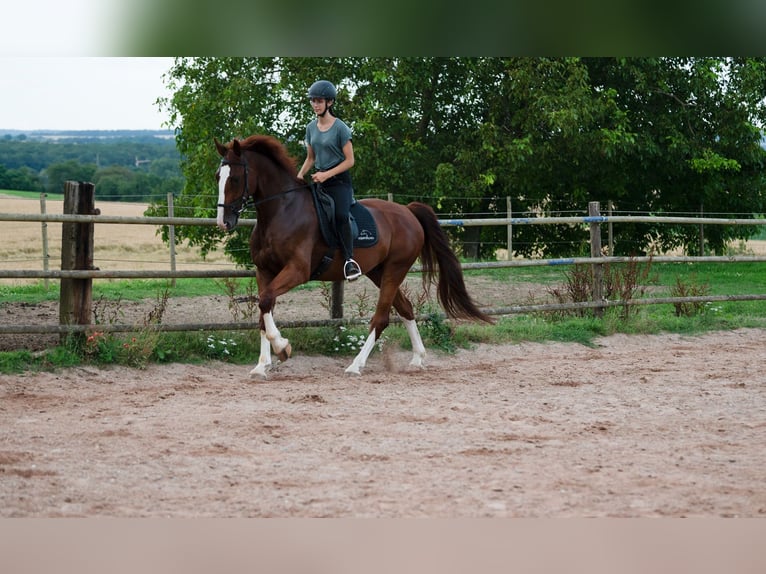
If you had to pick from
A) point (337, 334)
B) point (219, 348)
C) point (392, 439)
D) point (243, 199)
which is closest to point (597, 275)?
point (337, 334)

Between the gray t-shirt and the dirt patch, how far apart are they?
6.35ft

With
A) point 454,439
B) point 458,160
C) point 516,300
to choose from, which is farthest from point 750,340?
point 458,160

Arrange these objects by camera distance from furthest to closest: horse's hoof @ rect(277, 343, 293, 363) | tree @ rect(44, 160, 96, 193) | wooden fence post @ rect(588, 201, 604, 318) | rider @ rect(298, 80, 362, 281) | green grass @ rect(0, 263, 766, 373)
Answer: tree @ rect(44, 160, 96, 193), wooden fence post @ rect(588, 201, 604, 318), green grass @ rect(0, 263, 766, 373), rider @ rect(298, 80, 362, 281), horse's hoof @ rect(277, 343, 293, 363)

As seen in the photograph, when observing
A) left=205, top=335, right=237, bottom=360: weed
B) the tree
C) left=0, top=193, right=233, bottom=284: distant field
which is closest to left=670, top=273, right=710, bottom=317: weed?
left=205, top=335, right=237, bottom=360: weed

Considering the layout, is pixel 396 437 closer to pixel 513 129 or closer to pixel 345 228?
pixel 345 228

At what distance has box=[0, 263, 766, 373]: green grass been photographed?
8.00 m

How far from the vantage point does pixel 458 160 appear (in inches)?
771

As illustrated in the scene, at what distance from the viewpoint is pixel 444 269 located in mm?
9008

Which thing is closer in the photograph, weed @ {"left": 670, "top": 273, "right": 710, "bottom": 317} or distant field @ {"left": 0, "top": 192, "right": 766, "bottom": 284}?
weed @ {"left": 670, "top": 273, "right": 710, "bottom": 317}

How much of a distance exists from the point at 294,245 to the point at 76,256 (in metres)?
2.02

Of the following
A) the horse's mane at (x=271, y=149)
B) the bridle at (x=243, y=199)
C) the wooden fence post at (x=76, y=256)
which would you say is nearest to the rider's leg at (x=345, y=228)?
the bridle at (x=243, y=199)

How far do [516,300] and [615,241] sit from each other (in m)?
9.26

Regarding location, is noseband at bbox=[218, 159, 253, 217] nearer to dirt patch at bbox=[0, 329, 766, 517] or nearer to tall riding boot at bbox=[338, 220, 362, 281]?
tall riding boot at bbox=[338, 220, 362, 281]

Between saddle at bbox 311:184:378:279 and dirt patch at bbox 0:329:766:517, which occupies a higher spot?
saddle at bbox 311:184:378:279
